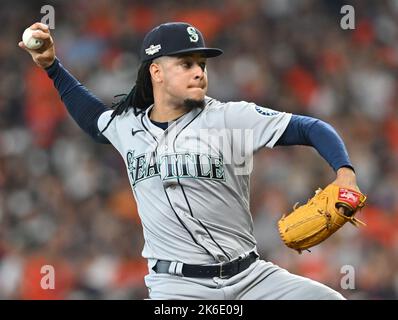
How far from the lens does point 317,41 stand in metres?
7.15

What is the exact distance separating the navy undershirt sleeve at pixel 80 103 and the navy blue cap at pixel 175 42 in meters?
0.36

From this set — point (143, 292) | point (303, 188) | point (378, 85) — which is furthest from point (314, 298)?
point (378, 85)

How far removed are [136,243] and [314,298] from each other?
10.2 feet

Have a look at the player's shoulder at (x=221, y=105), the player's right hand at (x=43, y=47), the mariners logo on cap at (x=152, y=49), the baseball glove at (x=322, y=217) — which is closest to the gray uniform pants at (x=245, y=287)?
the baseball glove at (x=322, y=217)

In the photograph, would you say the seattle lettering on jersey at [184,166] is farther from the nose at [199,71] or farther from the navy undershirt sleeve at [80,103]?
the navy undershirt sleeve at [80,103]

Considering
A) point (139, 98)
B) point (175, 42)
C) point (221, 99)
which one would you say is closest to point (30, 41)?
point (139, 98)

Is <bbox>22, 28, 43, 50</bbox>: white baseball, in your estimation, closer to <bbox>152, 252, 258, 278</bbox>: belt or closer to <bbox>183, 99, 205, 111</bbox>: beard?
<bbox>183, 99, 205, 111</bbox>: beard

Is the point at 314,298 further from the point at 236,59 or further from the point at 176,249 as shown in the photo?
the point at 236,59

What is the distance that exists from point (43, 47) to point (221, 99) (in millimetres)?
3307

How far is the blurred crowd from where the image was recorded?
5.68 m

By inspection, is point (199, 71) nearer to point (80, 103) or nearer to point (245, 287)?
point (80, 103)

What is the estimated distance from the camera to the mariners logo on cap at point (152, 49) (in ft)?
10.4

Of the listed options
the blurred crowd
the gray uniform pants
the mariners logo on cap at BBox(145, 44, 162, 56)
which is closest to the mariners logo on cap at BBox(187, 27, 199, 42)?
the mariners logo on cap at BBox(145, 44, 162, 56)

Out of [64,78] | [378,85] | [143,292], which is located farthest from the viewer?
[378,85]
